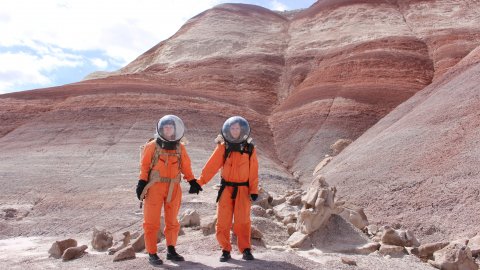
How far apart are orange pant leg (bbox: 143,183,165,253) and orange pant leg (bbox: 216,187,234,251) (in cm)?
83

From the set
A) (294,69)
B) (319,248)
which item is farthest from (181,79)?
(319,248)

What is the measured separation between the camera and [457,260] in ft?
24.8

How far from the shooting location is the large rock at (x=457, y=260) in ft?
24.9

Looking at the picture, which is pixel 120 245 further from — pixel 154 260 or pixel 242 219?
pixel 242 219

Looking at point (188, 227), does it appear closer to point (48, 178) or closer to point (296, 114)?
point (48, 178)

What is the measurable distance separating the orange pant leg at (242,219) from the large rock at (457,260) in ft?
9.44

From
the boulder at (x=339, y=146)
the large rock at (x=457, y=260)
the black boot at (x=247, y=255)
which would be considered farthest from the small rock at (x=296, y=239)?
the boulder at (x=339, y=146)

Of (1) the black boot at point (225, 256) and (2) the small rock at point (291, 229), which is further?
(2) the small rock at point (291, 229)

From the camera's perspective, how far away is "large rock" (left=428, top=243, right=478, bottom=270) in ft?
24.9

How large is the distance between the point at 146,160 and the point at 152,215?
0.76m

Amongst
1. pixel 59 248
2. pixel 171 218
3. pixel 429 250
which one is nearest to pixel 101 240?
pixel 59 248

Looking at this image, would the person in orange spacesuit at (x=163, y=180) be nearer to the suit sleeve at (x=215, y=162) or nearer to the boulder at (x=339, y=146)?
the suit sleeve at (x=215, y=162)

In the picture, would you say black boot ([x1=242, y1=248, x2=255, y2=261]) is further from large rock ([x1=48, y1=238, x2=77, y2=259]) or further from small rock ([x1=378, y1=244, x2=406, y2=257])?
large rock ([x1=48, y1=238, x2=77, y2=259])

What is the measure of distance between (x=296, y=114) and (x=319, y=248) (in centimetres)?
2180
